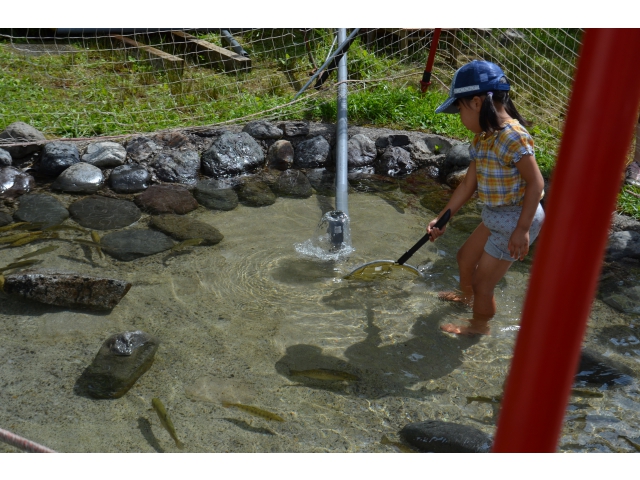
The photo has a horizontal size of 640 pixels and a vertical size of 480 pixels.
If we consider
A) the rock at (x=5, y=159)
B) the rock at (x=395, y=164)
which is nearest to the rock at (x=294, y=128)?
the rock at (x=395, y=164)

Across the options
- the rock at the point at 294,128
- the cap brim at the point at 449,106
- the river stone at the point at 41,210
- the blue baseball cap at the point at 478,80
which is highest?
the blue baseball cap at the point at 478,80

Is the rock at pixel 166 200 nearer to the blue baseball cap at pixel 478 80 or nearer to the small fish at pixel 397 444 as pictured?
the blue baseball cap at pixel 478 80

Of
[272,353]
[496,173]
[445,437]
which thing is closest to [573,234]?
[445,437]

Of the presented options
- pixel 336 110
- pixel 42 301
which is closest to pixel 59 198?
pixel 42 301

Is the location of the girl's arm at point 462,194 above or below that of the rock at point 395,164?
above

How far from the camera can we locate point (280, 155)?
5.39 meters

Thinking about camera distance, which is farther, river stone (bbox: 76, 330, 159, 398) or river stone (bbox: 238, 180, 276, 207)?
river stone (bbox: 238, 180, 276, 207)

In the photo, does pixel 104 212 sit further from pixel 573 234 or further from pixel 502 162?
pixel 573 234

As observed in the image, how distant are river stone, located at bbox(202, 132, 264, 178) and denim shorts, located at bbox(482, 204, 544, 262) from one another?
8.90 ft

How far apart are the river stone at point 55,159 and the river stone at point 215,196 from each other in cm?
105

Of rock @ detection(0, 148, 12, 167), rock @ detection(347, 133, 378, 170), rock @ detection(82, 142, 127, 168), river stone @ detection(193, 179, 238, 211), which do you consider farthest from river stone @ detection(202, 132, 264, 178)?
rock @ detection(0, 148, 12, 167)

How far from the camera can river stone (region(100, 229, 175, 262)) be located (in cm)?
387

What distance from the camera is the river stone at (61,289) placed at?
3.25 meters

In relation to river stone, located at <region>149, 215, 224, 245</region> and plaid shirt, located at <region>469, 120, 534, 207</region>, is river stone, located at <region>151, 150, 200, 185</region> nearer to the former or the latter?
river stone, located at <region>149, 215, 224, 245</region>
